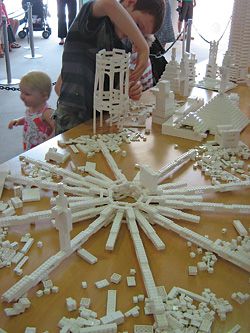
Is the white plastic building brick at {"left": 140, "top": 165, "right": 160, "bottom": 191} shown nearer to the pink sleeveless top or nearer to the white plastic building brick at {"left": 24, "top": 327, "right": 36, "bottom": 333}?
the white plastic building brick at {"left": 24, "top": 327, "right": 36, "bottom": 333}

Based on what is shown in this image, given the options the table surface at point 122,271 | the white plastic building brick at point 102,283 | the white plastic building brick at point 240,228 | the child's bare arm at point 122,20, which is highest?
the child's bare arm at point 122,20

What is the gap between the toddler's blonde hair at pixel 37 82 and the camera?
201 cm

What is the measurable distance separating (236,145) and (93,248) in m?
0.80

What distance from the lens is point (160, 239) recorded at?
1.08 meters

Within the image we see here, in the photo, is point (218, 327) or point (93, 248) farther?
point (93, 248)

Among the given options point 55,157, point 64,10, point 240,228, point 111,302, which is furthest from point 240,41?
point 64,10

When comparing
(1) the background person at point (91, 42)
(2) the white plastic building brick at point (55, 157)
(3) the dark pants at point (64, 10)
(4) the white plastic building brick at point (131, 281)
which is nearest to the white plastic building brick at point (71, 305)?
(4) the white plastic building brick at point (131, 281)

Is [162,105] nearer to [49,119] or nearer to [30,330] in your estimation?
[49,119]

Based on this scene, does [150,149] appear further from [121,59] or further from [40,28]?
[40,28]

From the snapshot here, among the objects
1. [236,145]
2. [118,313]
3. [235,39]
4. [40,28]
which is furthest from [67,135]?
[40,28]

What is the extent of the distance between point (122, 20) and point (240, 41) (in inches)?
45.3

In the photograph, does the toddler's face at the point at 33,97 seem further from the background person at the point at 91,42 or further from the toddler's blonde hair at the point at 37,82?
the background person at the point at 91,42

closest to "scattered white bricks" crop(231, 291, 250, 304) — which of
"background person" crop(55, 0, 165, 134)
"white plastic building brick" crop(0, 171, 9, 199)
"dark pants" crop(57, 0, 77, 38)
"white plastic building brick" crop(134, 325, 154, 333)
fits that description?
"white plastic building brick" crop(134, 325, 154, 333)

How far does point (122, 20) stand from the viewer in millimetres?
1610
